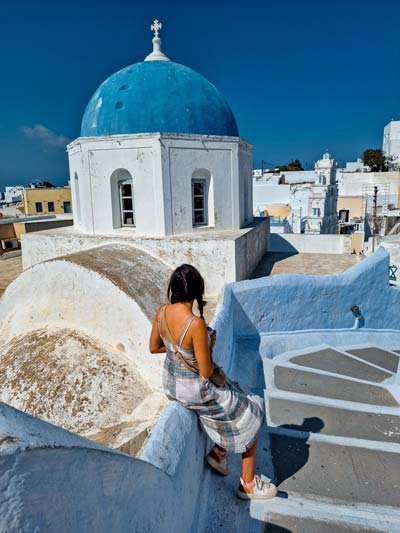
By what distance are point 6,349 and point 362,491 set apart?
512cm

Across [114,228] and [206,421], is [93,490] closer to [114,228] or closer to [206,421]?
[206,421]

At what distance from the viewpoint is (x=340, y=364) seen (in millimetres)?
5230

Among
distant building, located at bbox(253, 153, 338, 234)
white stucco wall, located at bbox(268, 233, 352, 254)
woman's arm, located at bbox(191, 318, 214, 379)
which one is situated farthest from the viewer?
distant building, located at bbox(253, 153, 338, 234)

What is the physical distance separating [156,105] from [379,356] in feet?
20.7

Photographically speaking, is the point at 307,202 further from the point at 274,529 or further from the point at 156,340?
the point at 274,529

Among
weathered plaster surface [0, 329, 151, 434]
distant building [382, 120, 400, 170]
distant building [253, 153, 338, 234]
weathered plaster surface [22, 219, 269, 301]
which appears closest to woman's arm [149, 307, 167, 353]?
weathered plaster surface [0, 329, 151, 434]

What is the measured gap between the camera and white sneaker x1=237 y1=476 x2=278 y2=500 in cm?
257

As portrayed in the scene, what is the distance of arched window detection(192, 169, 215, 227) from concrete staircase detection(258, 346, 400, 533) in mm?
4698

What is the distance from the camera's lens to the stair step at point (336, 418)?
3547mm

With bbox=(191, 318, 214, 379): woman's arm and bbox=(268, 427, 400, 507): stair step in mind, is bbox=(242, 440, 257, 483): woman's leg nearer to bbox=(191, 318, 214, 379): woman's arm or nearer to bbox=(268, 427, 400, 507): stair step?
bbox=(268, 427, 400, 507): stair step

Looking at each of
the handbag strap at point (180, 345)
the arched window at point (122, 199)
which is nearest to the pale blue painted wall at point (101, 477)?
the handbag strap at point (180, 345)

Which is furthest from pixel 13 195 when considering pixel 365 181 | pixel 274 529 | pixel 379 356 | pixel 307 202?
pixel 274 529

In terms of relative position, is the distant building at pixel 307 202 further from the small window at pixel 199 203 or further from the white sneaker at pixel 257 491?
the white sneaker at pixel 257 491

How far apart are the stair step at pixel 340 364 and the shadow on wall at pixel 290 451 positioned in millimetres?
1545
